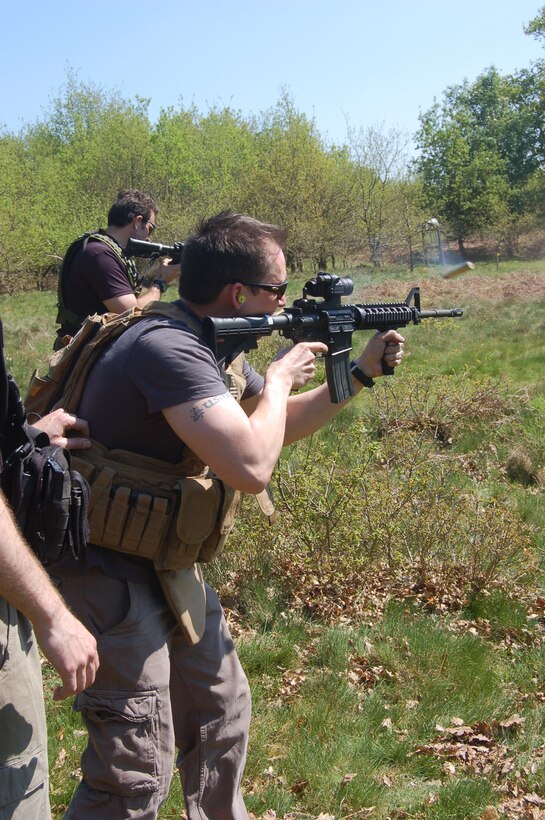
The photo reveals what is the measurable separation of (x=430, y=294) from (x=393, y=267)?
10.4 meters

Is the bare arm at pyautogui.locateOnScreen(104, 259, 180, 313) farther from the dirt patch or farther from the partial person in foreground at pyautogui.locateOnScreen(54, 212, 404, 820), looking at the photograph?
the dirt patch

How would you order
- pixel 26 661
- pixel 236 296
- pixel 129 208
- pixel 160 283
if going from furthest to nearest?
pixel 160 283
pixel 129 208
pixel 236 296
pixel 26 661

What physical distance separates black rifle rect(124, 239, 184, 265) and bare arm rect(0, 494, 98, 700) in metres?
3.92

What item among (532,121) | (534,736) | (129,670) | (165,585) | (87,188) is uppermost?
(532,121)

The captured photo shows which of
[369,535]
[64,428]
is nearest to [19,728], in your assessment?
[64,428]

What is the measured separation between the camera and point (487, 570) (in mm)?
4840

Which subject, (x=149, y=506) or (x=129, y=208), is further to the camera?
(x=129, y=208)

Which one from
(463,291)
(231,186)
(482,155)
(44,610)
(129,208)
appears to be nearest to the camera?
(44,610)

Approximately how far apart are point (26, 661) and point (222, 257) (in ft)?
4.58

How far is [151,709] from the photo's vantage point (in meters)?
2.38

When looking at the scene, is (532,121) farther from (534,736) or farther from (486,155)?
(534,736)

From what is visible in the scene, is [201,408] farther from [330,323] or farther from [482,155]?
[482,155]

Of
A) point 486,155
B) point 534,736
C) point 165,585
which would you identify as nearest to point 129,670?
point 165,585

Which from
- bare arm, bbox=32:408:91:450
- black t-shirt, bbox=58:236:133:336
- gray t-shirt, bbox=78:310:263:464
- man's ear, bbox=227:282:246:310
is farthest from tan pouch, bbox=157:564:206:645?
black t-shirt, bbox=58:236:133:336
